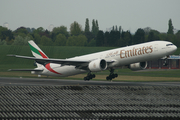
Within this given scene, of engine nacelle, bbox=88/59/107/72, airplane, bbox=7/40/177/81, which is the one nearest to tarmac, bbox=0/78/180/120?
airplane, bbox=7/40/177/81

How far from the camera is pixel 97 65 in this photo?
44.4 m

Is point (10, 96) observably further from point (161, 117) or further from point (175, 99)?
point (175, 99)

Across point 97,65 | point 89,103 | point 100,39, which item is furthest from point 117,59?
point 100,39

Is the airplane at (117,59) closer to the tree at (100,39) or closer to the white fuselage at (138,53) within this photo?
the white fuselage at (138,53)

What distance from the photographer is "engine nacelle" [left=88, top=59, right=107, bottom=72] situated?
44.3m

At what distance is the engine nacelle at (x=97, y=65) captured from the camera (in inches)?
1746

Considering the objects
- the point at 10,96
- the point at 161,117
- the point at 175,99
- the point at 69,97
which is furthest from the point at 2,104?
the point at 175,99

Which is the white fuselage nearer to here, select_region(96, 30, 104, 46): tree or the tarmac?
the tarmac

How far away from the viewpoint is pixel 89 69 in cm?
4597

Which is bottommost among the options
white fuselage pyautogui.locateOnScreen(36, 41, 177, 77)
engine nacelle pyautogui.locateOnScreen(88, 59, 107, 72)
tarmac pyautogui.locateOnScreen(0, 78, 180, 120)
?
tarmac pyautogui.locateOnScreen(0, 78, 180, 120)

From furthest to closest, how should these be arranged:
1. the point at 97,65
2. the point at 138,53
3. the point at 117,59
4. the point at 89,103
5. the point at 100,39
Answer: the point at 100,39
the point at 117,59
the point at 97,65
the point at 138,53
the point at 89,103

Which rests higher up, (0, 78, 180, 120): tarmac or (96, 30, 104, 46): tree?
(96, 30, 104, 46): tree

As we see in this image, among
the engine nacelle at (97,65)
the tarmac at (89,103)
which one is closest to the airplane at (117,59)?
the engine nacelle at (97,65)

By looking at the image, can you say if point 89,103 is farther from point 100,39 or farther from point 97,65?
point 100,39
